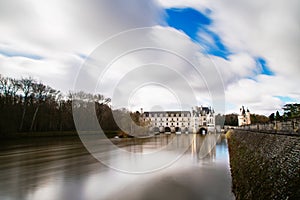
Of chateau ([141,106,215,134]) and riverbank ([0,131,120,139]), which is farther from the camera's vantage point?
chateau ([141,106,215,134])

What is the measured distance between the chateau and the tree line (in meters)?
42.8

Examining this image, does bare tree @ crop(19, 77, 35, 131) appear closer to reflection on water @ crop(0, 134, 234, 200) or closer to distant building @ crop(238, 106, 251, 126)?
reflection on water @ crop(0, 134, 234, 200)

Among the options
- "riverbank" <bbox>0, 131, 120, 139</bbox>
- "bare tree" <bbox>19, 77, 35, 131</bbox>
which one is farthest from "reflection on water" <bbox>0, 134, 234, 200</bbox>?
"bare tree" <bbox>19, 77, 35, 131</bbox>

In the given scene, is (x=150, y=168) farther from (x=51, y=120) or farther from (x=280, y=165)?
(x=51, y=120)

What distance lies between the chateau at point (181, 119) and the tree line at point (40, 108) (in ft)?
140

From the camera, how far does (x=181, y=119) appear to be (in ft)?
358

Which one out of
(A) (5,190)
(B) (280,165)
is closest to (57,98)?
(A) (5,190)

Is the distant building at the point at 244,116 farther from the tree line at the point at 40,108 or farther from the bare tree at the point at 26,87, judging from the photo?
the bare tree at the point at 26,87

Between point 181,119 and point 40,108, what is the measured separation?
226 ft

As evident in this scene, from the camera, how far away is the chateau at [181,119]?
103438mm

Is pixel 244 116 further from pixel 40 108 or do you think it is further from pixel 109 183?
pixel 109 183

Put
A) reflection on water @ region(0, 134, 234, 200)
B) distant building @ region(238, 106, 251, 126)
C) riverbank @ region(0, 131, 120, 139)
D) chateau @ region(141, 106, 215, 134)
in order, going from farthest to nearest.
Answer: chateau @ region(141, 106, 215, 134) < distant building @ region(238, 106, 251, 126) < riverbank @ region(0, 131, 120, 139) < reflection on water @ region(0, 134, 234, 200)

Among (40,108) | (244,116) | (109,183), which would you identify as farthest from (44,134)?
(244,116)

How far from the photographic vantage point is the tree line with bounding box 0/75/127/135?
44.3m
